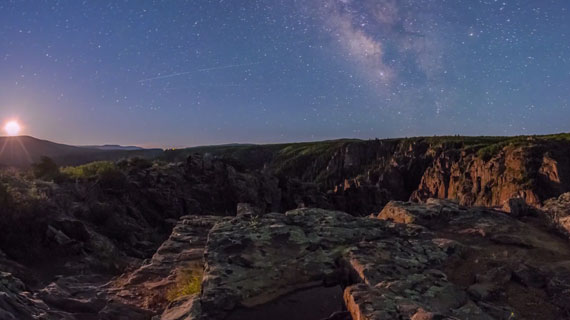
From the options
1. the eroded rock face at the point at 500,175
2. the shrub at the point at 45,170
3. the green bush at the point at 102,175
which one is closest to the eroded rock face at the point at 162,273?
the green bush at the point at 102,175

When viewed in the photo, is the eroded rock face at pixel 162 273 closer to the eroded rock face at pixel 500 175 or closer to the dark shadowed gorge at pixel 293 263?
the dark shadowed gorge at pixel 293 263

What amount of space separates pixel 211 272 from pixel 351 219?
14.3 ft

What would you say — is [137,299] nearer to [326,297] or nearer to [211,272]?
[211,272]

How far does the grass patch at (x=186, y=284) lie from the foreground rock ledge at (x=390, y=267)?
880 mm

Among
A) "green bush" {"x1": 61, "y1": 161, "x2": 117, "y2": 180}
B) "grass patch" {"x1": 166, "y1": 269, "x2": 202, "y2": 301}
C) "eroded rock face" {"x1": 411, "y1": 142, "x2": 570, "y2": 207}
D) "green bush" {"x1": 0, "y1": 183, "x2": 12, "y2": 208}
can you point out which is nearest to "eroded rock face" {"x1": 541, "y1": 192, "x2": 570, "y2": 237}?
"grass patch" {"x1": 166, "y1": 269, "x2": 202, "y2": 301}

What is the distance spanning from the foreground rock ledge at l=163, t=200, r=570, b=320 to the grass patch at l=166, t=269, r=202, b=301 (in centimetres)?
88

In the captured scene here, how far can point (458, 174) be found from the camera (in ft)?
239

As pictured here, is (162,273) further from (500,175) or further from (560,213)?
(500,175)

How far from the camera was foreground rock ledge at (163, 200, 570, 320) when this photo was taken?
538cm

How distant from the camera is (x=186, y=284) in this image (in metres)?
7.78

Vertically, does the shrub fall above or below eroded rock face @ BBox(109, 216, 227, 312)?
above

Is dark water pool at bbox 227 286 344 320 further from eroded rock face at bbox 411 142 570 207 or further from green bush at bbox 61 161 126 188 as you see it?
eroded rock face at bbox 411 142 570 207

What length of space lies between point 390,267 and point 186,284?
4648mm

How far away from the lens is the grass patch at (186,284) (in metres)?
7.28
